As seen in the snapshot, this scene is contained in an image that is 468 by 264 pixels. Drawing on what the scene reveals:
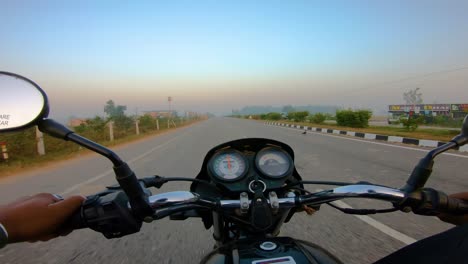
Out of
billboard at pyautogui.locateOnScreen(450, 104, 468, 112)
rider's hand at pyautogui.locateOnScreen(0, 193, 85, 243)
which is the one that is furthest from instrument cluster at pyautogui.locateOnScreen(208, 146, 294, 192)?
billboard at pyautogui.locateOnScreen(450, 104, 468, 112)

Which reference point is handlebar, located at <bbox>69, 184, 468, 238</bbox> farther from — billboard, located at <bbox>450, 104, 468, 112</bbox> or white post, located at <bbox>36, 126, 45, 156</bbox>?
billboard, located at <bbox>450, 104, 468, 112</bbox>

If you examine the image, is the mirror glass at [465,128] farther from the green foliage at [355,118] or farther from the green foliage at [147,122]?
the green foliage at [147,122]


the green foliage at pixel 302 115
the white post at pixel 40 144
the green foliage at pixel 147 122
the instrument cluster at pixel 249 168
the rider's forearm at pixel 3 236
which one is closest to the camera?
the rider's forearm at pixel 3 236

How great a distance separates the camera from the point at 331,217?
3934mm

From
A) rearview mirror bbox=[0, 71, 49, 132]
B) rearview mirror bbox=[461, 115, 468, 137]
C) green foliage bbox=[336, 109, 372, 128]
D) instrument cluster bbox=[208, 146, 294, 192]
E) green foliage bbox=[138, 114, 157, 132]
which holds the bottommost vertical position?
green foliage bbox=[138, 114, 157, 132]

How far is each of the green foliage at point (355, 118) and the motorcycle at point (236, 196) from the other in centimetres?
2629

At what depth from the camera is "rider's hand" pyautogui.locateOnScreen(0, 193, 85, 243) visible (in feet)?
3.71

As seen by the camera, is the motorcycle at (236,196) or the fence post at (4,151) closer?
the motorcycle at (236,196)

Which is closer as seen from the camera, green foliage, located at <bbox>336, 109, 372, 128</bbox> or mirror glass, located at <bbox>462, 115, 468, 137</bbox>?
mirror glass, located at <bbox>462, 115, 468, 137</bbox>

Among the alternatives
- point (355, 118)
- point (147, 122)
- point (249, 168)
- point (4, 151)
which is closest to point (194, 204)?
point (249, 168)

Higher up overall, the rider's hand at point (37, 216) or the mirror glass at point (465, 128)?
the mirror glass at point (465, 128)

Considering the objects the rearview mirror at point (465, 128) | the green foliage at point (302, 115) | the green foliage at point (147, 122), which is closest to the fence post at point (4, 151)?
the rearview mirror at point (465, 128)

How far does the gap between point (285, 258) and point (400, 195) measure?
0.66 meters

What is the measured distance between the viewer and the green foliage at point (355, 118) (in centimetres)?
2625
